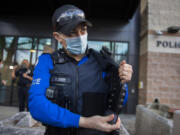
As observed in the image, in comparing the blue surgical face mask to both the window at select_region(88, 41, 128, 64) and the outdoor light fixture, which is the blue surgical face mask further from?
the window at select_region(88, 41, 128, 64)

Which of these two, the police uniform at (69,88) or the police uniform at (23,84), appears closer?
the police uniform at (69,88)

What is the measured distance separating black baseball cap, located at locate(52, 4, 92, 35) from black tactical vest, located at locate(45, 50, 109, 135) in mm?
212

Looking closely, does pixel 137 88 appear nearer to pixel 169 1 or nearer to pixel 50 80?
pixel 169 1

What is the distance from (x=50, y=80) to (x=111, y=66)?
435 millimetres

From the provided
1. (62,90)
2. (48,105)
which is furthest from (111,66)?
(48,105)

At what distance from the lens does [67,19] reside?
3.97ft

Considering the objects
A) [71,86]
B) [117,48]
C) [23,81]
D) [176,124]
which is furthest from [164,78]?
[71,86]

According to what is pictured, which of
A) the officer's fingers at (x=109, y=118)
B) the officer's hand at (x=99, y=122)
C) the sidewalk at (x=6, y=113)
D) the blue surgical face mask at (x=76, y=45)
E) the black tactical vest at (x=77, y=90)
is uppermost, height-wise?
the blue surgical face mask at (x=76, y=45)

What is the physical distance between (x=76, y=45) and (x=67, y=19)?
0.66ft

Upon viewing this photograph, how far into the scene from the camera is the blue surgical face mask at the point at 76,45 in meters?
1.30

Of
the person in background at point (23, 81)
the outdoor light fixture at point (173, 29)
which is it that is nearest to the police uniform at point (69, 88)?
the person in background at point (23, 81)

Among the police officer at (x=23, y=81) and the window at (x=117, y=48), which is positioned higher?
the window at (x=117, y=48)

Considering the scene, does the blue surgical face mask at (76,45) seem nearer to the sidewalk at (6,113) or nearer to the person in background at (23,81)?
the person in background at (23,81)

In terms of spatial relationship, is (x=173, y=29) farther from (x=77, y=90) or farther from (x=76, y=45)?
(x=77, y=90)
